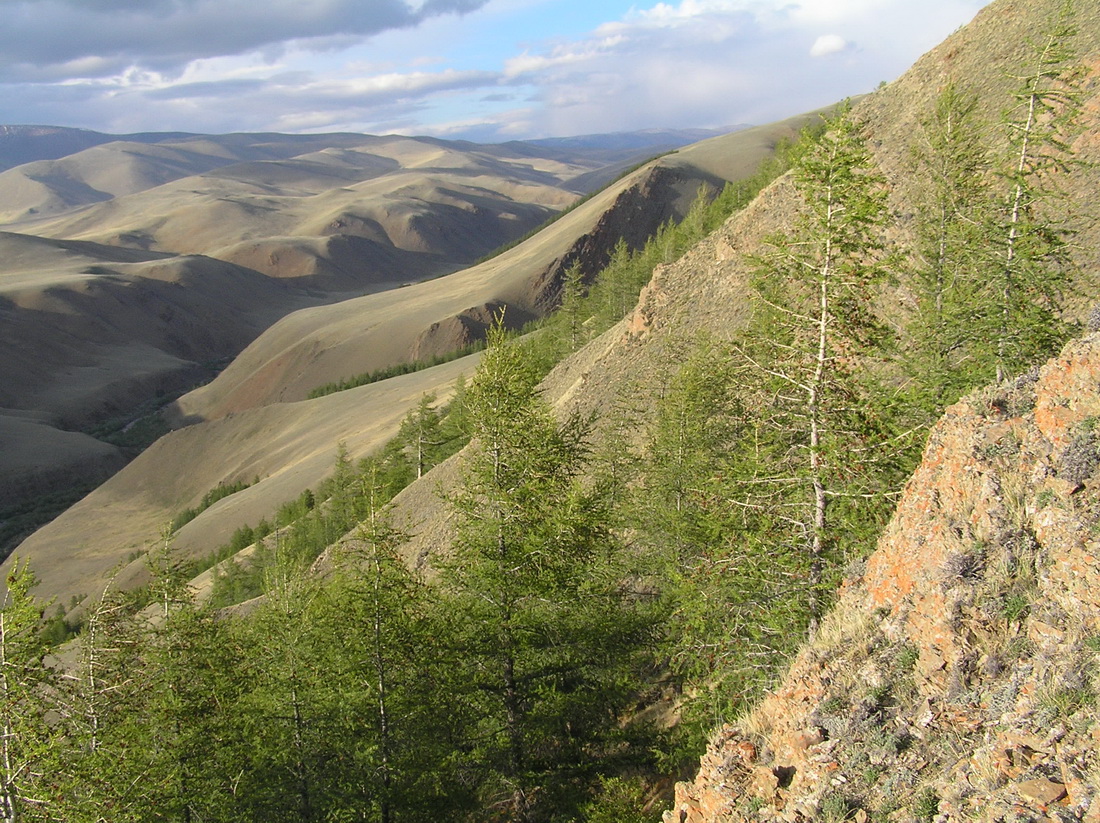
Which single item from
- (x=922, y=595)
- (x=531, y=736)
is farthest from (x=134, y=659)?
(x=922, y=595)

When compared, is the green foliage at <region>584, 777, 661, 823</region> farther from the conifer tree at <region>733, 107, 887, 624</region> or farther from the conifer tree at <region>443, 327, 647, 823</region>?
the conifer tree at <region>733, 107, 887, 624</region>

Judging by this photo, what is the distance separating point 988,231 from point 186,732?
17.6 metres

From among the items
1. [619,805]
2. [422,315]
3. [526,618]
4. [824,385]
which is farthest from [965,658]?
[422,315]

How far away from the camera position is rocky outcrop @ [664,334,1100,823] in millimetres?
4793

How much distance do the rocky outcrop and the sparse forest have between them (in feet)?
7.21

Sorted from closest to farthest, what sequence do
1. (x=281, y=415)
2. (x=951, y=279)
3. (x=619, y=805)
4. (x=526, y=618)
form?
(x=619, y=805) → (x=526, y=618) → (x=951, y=279) → (x=281, y=415)

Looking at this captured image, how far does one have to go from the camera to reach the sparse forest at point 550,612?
9648mm

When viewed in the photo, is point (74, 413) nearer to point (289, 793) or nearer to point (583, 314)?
point (583, 314)

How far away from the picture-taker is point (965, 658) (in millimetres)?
5715

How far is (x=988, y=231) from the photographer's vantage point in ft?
45.5

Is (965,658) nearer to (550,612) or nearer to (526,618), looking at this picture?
(526,618)

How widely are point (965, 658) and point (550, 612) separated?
A: 782 cm

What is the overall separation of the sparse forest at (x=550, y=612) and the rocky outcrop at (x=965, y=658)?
2.20 metres

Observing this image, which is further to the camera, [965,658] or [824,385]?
[824,385]
